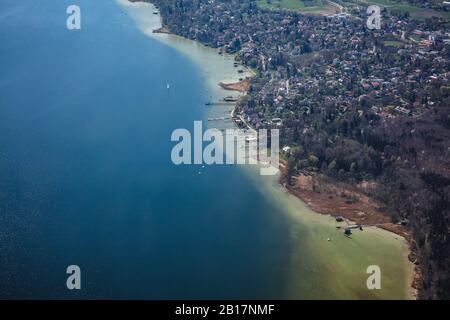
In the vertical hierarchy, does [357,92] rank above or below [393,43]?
below

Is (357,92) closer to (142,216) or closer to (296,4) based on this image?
(142,216)

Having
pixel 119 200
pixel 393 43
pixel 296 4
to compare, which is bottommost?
pixel 119 200

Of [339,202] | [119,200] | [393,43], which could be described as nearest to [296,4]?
[393,43]

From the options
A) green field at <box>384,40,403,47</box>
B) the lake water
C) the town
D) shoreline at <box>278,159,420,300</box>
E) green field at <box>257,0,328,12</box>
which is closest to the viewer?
the lake water

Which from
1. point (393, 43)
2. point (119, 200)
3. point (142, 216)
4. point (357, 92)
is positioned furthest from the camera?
point (393, 43)

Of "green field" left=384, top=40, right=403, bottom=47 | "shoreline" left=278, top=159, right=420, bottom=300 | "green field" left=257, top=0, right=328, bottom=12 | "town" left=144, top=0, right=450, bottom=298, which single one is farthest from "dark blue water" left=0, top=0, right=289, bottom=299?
"green field" left=257, top=0, right=328, bottom=12

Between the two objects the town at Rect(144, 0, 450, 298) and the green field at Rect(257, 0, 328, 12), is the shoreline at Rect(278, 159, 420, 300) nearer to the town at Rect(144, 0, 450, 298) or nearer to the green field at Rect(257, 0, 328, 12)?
the town at Rect(144, 0, 450, 298)
